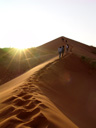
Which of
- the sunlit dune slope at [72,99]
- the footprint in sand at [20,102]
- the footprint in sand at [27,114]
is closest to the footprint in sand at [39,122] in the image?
the footprint in sand at [27,114]

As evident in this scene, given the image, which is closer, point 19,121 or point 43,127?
point 43,127

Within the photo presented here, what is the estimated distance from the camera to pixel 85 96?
679cm

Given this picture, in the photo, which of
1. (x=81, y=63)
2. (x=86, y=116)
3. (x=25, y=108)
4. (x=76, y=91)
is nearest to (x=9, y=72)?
(x=81, y=63)

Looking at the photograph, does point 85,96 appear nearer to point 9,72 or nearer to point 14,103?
point 14,103

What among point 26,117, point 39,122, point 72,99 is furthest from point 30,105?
point 72,99

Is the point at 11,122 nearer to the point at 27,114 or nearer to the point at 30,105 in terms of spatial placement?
the point at 27,114

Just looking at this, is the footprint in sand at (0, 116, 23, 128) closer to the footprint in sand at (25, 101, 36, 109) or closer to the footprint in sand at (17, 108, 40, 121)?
the footprint in sand at (17, 108, 40, 121)

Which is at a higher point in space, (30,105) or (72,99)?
(30,105)

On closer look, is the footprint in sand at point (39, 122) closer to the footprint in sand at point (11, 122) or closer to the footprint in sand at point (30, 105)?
the footprint in sand at point (11, 122)

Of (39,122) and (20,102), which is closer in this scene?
(39,122)

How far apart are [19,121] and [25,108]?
557 millimetres

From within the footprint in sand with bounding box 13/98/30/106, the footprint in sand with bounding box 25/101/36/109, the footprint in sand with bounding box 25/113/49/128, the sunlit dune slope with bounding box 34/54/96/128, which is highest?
the footprint in sand with bounding box 13/98/30/106

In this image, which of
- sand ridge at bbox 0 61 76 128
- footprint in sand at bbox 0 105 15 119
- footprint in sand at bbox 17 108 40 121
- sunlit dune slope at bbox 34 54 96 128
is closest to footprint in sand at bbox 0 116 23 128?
sand ridge at bbox 0 61 76 128

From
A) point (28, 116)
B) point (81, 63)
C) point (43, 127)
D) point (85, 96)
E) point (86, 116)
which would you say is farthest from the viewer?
point (81, 63)
